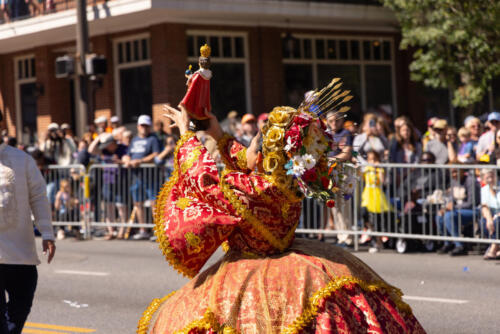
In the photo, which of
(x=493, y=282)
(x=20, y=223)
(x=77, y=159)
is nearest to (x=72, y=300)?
(x=20, y=223)

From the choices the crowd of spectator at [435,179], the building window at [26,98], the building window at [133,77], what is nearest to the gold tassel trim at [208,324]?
the crowd of spectator at [435,179]

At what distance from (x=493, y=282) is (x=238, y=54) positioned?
42.6 ft

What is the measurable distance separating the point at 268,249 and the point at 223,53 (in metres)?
17.3

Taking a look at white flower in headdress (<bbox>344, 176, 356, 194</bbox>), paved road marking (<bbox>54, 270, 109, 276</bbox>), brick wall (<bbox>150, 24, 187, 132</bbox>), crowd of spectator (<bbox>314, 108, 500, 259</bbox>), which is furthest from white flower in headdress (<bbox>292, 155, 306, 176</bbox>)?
brick wall (<bbox>150, 24, 187, 132</bbox>)

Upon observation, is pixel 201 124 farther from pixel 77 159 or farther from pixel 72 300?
pixel 77 159

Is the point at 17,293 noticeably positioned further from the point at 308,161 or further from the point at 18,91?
the point at 18,91

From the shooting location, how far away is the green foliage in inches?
706

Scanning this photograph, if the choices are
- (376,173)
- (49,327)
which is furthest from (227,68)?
(49,327)

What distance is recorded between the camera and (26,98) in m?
25.6

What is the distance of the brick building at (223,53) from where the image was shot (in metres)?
20.7

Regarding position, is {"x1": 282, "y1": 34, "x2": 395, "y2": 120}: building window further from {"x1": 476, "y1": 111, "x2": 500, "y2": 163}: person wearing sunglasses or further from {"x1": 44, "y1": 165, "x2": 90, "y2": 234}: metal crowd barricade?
{"x1": 476, "y1": 111, "x2": 500, "y2": 163}: person wearing sunglasses

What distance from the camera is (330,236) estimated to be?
14.1 m

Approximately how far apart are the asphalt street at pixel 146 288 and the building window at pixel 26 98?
490 inches

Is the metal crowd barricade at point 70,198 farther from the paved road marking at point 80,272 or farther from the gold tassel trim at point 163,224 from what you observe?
the gold tassel trim at point 163,224
